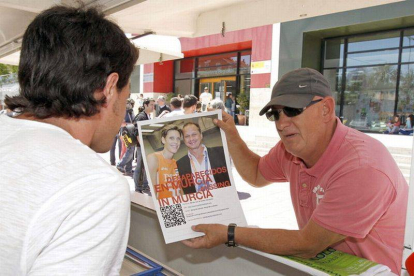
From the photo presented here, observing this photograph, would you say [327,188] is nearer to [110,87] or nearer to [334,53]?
[110,87]

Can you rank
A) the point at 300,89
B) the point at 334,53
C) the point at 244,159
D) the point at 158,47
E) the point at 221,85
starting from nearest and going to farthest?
the point at 300,89 → the point at 244,159 → the point at 158,47 → the point at 334,53 → the point at 221,85

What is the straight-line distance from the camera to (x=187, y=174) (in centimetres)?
131

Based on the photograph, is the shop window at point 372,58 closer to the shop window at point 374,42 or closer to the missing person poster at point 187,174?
the shop window at point 374,42

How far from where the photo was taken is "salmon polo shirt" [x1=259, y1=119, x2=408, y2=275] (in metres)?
1.11

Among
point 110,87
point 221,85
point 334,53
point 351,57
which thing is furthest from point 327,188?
point 221,85

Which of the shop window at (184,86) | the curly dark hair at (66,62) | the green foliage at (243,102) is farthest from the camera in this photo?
the shop window at (184,86)

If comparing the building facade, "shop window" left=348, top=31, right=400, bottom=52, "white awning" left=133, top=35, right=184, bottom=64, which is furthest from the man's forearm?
"shop window" left=348, top=31, right=400, bottom=52

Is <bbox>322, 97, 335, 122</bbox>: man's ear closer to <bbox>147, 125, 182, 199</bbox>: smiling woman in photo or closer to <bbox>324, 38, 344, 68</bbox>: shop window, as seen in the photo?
<bbox>147, 125, 182, 199</bbox>: smiling woman in photo

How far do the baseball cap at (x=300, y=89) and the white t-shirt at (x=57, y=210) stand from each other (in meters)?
0.87

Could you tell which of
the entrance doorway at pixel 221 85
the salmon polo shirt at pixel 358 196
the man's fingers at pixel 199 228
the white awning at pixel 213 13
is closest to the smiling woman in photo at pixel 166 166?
the man's fingers at pixel 199 228

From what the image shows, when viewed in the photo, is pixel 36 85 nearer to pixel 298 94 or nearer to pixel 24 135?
pixel 24 135

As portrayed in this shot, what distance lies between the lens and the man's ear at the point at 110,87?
0.84 meters

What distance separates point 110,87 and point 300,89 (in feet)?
2.62

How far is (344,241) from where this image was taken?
4.16 feet
